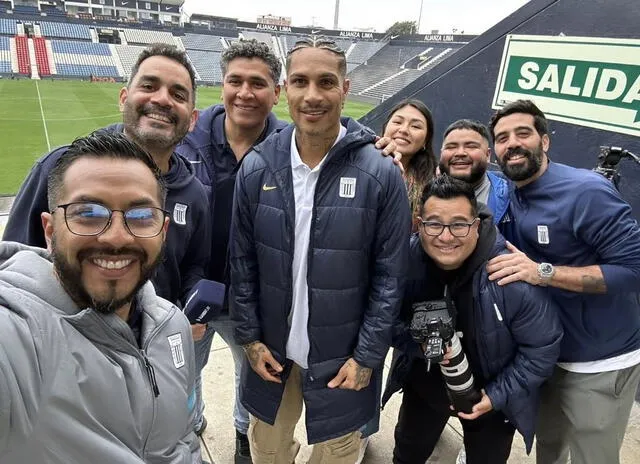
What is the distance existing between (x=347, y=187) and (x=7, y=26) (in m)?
54.7

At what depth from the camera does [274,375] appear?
209 cm

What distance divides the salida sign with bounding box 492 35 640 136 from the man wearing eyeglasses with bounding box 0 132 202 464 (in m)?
3.34

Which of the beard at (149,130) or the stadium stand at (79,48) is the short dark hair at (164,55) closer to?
the beard at (149,130)

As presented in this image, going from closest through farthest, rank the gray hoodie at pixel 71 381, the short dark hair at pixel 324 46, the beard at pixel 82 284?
the gray hoodie at pixel 71 381 → the beard at pixel 82 284 → the short dark hair at pixel 324 46

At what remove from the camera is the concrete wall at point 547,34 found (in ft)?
10.3

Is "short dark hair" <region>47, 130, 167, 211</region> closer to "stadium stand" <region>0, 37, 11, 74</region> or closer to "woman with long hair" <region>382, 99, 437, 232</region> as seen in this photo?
"woman with long hair" <region>382, 99, 437, 232</region>

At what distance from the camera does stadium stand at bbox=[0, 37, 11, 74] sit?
1355 inches

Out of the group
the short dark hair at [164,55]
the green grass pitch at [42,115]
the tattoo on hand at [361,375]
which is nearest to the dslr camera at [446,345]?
the tattoo on hand at [361,375]

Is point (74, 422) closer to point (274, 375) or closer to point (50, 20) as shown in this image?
point (274, 375)

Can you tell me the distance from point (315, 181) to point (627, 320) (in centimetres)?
173

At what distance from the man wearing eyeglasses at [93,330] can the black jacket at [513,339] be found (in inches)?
52.6

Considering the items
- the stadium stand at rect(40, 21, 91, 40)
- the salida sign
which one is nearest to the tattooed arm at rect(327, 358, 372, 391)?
the salida sign

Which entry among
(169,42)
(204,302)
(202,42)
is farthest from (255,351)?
(202,42)

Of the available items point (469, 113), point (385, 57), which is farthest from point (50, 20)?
point (469, 113)
